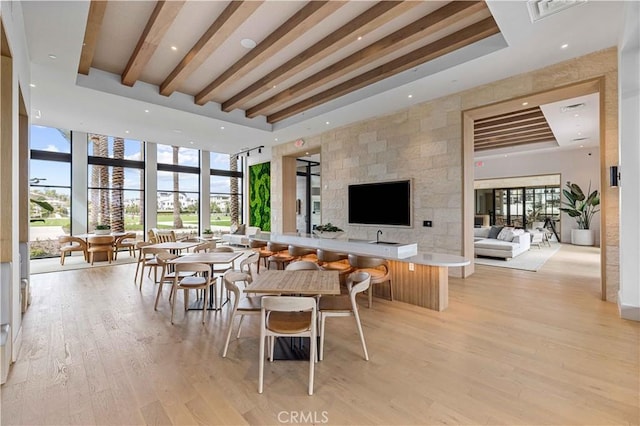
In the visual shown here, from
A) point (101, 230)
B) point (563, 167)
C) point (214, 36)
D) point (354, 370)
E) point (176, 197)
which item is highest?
point (214, 36)

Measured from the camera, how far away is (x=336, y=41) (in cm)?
408

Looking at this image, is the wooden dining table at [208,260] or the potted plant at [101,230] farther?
the potted plant at [101,230]

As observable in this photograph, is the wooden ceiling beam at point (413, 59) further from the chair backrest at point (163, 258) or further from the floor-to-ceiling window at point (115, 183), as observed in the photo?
the floor-to-ceiling window at point (115, 183)

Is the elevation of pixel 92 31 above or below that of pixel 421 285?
above

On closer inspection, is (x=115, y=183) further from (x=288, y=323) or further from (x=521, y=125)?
(x=521, y=125)

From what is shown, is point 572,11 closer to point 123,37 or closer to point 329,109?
point 329,109

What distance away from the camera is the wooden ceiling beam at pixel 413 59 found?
155 inches

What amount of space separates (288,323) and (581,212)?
1279 centimetres

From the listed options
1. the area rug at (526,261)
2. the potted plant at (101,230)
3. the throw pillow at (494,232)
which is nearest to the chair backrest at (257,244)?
the potted plant at (101,230)

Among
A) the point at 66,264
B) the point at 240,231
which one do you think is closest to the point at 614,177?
the point at 240,231

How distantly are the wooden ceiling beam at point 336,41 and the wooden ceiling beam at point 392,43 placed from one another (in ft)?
1.81

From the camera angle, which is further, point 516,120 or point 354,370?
point 516,120

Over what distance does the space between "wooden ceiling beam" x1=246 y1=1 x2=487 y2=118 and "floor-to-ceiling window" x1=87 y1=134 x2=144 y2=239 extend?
6.98m

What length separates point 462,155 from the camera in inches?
215
